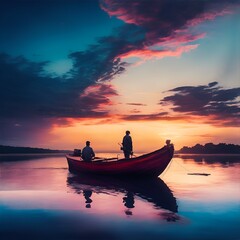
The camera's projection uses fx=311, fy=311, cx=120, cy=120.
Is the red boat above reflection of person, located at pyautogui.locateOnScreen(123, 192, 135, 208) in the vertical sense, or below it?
above

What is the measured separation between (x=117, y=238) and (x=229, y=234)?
2.92 m

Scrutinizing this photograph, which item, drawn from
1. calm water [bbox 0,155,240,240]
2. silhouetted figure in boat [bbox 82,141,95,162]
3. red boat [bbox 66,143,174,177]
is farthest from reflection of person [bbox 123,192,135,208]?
silhouetted figure in boat [bbox 82,141,95,162]

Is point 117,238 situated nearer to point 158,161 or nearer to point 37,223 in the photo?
point 37,223

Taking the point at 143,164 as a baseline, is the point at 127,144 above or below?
above

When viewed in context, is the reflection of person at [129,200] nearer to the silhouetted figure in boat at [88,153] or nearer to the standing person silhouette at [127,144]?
the standing person silhouette at [127,144]

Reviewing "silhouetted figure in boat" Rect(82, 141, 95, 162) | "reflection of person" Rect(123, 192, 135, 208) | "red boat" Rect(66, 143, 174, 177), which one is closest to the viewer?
"reflection of person" Rect(123, 192, 135, 208)

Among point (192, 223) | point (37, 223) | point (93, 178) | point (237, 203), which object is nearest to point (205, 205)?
point (237, 203)

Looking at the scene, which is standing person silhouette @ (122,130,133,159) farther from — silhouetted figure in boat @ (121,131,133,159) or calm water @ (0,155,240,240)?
calm water @ (0,155,240,240)

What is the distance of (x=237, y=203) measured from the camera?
13.0m

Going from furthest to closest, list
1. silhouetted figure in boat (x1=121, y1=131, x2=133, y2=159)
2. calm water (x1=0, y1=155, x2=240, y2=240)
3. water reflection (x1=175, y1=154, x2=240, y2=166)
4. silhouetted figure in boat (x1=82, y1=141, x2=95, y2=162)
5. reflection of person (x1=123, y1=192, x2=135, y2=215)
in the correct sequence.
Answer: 1. water reflection (x1=175, y1=154, x2=240, y2=166)
2. silhouetted figure in boat (x1=82, y1=141, x2=95, y2=162)
3. silhouetted figure in boat (x1=121, y1=131, x2=133, y2=159)
4. reflection of person (x1=123, y1=192, x2=135, y2=215)
5. calm water (x1=0, y1=155, x2=240, y2=240)

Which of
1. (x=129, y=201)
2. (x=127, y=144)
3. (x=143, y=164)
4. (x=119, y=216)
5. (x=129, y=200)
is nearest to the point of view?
(x=119, y=216)

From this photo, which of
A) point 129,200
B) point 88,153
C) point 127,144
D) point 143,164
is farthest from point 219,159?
point 129,200

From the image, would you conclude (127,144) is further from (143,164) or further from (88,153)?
(88,153)

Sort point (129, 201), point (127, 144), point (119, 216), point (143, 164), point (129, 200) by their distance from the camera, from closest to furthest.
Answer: point (119, 216) → point (129, 201) → point (129, 200) → point (143, 164) → point (127, 144)
